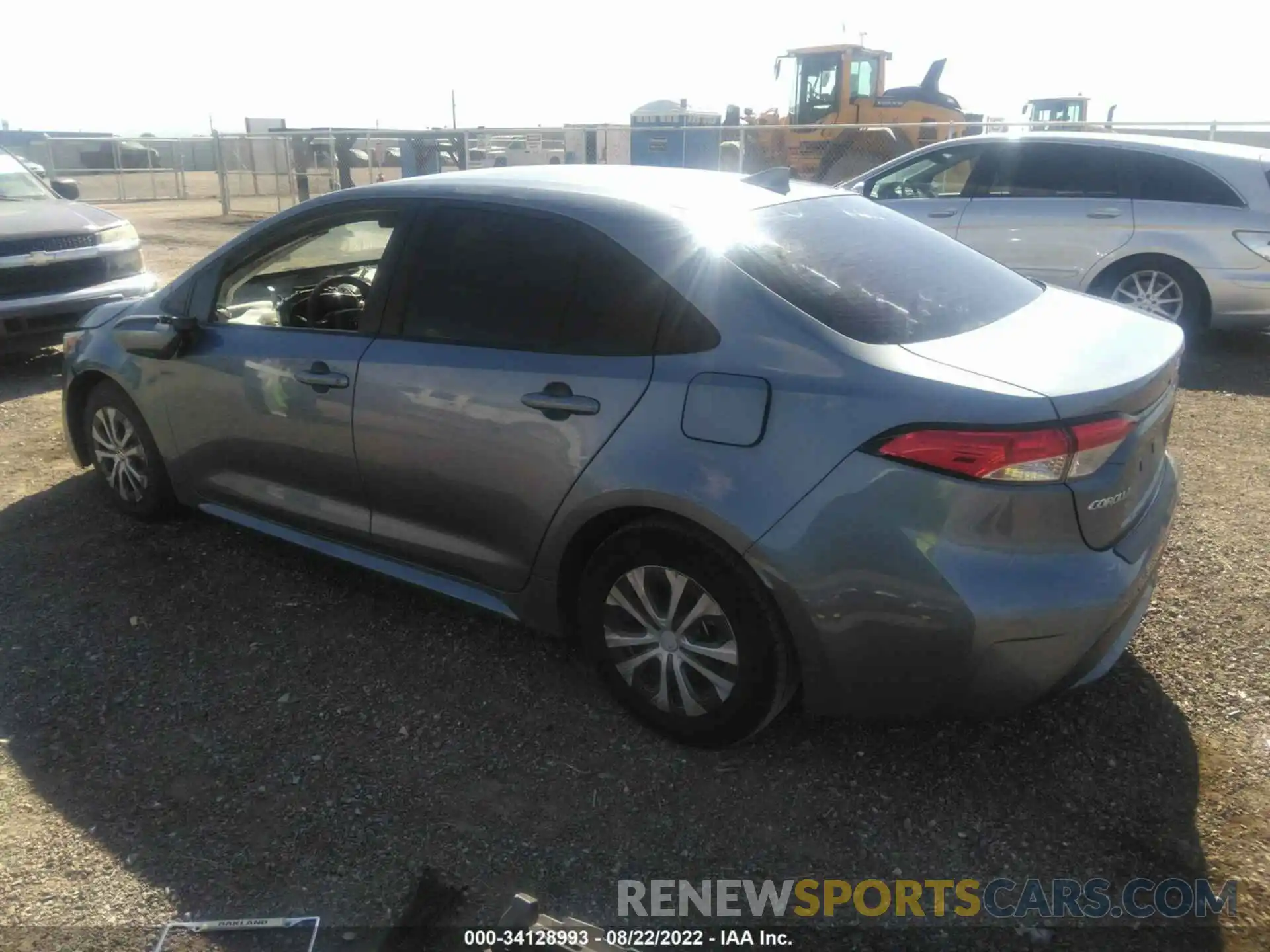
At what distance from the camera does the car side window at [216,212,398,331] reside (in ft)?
12.6

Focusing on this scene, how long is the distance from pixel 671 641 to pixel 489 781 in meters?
0.68

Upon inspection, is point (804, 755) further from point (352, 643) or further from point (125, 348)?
point (125, 348)

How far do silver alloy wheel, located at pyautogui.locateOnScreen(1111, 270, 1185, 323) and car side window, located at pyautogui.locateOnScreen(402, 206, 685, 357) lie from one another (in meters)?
6.35

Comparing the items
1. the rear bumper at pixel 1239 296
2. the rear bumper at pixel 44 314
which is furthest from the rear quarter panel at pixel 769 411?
the rear bumper at pixel 1239 296

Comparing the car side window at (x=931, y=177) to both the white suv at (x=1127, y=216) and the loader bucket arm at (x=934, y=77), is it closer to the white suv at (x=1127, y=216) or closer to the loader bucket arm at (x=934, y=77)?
the white suv at (x=1127, y=216)

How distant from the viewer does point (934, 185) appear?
921 cm

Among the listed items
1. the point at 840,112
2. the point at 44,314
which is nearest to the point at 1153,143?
the point at 44,314

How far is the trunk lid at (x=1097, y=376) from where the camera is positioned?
2543 mm

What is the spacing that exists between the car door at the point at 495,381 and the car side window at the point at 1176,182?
6.65 m

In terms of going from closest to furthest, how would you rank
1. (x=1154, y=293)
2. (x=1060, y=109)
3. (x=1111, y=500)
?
(x=1111, y=500), (x=1154, y=293), (x=1060, y=109)

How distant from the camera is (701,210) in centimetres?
310

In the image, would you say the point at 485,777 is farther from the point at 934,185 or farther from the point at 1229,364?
the point at 934,185

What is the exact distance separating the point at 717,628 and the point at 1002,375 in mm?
Answer: 1027

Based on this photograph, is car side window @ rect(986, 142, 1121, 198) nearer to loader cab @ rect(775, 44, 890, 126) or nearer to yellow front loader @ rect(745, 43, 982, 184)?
yellow front loader @ rect(745, 43, 982, 184)
